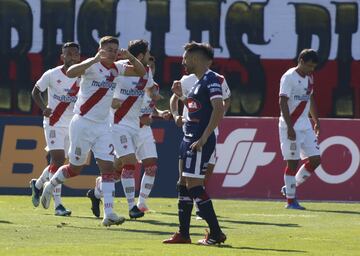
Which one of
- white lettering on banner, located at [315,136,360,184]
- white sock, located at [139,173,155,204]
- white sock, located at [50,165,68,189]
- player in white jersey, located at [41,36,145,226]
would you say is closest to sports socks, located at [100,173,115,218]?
player in white jersey, located at [41,36,145,226]

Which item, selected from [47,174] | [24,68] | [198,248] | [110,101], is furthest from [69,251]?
[24,68]

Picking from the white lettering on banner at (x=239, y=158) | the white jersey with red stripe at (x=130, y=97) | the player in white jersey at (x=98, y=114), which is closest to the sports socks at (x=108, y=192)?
the player in white jersey at (x=98, y=114)

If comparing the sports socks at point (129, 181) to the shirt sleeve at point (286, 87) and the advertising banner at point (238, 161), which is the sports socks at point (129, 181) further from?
the advertising banner at point (238, 161)

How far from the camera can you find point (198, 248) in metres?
13.8

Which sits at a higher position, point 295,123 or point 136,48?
point 136,48

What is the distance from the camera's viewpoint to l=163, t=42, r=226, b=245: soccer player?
14.1 metres

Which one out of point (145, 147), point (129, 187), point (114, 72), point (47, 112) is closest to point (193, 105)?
point (114, 72)

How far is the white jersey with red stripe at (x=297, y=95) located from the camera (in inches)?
810

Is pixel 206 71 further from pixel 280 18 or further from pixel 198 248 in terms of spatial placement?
pixel 280 18

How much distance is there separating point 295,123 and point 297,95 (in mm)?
428

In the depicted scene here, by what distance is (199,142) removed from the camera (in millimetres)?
14016

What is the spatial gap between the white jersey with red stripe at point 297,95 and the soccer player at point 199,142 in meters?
6.38

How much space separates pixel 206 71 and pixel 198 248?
1.85m

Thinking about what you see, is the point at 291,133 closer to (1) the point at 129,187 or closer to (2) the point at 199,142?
(1) the point at 129,187
